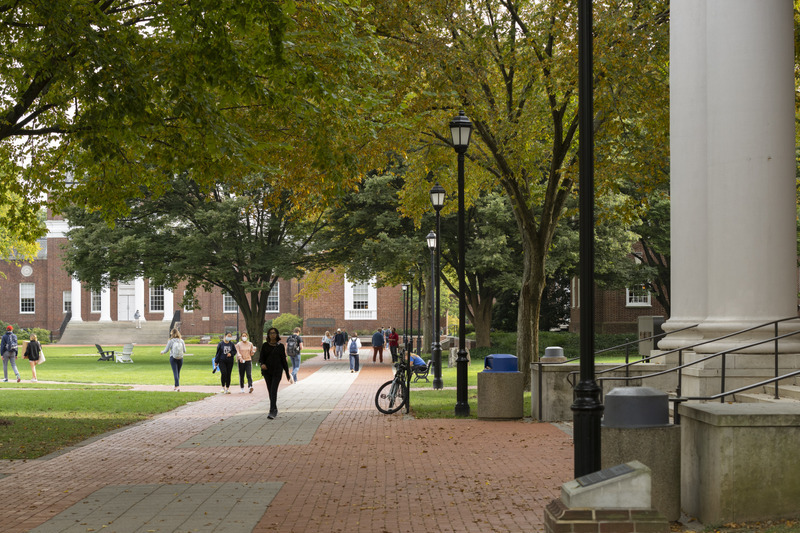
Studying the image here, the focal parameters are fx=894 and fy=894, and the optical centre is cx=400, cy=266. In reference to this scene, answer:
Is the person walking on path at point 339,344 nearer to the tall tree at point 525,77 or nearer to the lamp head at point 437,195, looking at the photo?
the lamp head at point 437,195

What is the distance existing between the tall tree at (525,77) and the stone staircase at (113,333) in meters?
54.7

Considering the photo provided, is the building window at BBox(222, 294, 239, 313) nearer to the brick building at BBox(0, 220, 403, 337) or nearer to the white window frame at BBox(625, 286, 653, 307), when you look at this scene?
the brick building at BBox(0, 220, 403, 337)

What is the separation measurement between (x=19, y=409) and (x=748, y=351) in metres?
15.3

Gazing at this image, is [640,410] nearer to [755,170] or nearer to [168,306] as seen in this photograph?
[755,170]

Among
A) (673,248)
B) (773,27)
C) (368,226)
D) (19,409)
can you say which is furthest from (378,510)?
(368,226)

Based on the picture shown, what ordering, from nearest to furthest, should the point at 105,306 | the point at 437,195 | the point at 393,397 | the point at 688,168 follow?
the point at 688,168, the point at 393,397, the point at 437,195, the point at 105,306

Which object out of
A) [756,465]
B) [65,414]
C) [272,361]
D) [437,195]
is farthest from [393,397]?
[756,465]

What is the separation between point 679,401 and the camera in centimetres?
786

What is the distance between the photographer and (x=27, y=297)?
80.1 metres

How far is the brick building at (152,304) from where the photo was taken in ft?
236

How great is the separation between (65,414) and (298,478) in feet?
34.2

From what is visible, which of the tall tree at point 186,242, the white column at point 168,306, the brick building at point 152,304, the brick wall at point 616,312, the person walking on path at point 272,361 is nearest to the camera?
the person walking on path at point 272,361

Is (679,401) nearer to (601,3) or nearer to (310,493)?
(310,493)

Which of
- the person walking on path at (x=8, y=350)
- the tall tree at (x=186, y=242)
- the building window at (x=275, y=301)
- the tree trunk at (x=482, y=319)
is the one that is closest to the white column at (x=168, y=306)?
the building window at (x=275, y=301)
